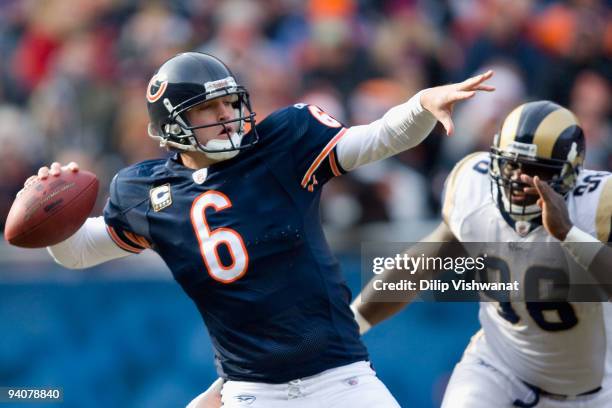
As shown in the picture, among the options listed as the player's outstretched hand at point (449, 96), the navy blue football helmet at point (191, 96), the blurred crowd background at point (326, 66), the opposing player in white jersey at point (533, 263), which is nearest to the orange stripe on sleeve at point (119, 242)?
the navy blue football helmet at point (191, 96)

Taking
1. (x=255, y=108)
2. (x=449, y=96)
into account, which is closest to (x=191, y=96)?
(x=449, y=96)

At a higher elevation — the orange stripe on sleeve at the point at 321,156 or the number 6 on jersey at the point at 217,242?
the orange stripe on sleeve at the point at 321,156

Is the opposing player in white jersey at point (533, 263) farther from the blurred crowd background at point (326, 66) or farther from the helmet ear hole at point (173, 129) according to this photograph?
the blurred crowd background at point (326, 66)

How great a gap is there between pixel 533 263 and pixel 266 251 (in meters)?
1.31

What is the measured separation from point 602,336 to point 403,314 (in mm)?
2167

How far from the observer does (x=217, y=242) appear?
160 inches

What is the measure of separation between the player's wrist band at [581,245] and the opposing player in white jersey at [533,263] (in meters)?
0.14

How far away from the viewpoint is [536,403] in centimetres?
482

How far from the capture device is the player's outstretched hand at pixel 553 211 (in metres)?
4.21

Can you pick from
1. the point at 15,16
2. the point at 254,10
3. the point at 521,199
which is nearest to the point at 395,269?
the point at 521,199

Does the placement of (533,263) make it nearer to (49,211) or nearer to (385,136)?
(385,136)

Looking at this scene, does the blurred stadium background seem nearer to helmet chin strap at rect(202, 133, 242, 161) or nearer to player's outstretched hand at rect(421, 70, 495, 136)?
helmet chin strap at rect(202, 133, 242, 161)

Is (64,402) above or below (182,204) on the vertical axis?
below

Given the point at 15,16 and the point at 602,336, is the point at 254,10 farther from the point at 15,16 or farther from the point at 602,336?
the point at 602,336
